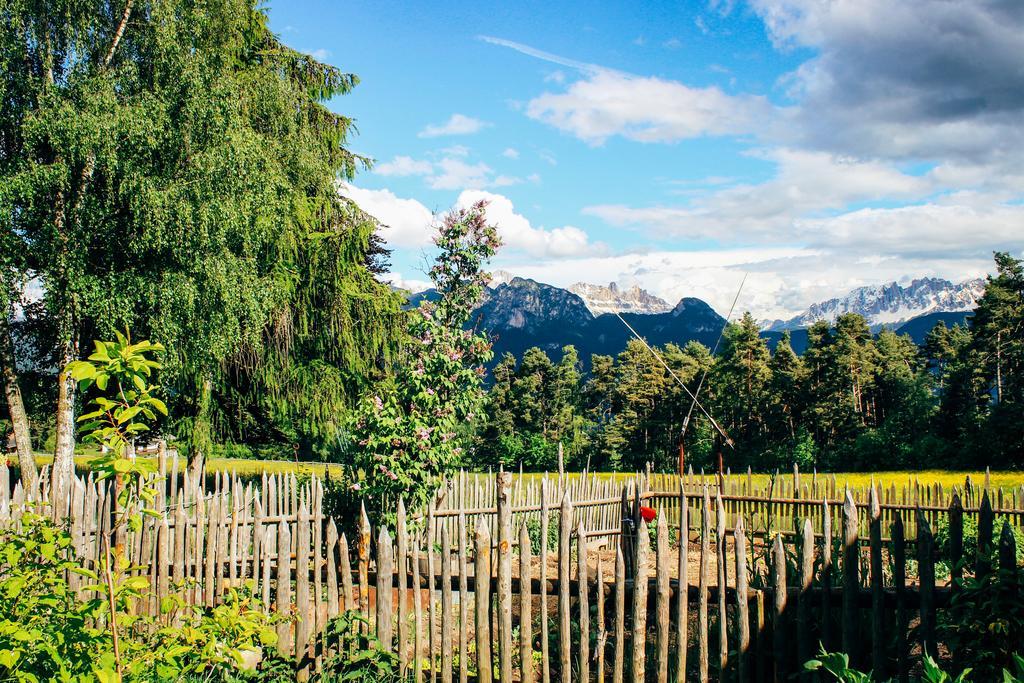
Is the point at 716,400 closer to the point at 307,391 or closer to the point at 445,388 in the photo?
the point at 307,391

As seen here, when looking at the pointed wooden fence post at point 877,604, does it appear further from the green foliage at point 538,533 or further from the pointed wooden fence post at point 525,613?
the green foliage at point 538,533

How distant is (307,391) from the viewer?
17891 millimetres

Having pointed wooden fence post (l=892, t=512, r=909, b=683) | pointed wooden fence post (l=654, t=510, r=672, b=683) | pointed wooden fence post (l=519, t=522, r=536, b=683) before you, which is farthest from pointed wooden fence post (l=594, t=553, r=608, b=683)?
pointed wooden fence post (l=892, t=512, r=909, b=683)

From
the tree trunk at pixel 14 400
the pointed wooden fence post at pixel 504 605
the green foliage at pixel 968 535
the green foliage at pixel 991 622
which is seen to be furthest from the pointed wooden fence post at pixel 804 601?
the tree trunk at pixel 14 400

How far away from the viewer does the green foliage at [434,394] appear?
30.9 feet

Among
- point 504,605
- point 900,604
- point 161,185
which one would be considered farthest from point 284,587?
point 161,185

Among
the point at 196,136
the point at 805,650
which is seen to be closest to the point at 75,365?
the point at 805,650

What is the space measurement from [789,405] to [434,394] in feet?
147

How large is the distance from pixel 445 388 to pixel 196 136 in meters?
8.49

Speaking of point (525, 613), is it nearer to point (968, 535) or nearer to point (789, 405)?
point (968, 535)

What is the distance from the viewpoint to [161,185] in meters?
13.6

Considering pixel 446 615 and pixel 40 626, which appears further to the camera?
pixel 446 615

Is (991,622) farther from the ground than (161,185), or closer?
closer

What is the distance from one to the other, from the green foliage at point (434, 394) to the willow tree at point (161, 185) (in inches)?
235
